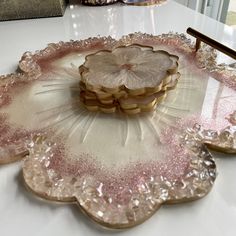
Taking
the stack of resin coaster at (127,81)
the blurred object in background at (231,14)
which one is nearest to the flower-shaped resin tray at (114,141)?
the stack of resin coaster at (127,81)

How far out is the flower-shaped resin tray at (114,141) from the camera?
373 mm

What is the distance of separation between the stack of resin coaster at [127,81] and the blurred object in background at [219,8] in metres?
0.82

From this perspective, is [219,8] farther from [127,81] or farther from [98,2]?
[127,81]

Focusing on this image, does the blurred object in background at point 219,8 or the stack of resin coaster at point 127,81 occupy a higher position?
the stack of resin coaster at point 127,81

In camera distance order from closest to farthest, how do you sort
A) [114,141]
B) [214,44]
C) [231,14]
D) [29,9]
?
[114,141]
[214,44]
[29,9]
[231,14]

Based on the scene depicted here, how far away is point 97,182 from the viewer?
15.3 inches

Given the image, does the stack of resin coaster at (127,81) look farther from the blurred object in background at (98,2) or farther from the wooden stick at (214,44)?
the blurred object in background at (98,2)

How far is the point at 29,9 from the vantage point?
0.98 meters

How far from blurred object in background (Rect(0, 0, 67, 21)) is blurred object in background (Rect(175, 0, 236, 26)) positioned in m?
0.62

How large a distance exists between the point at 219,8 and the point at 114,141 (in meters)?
1.04

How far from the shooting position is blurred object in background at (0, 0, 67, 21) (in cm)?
97

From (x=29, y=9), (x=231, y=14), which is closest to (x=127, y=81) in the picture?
(x=29, y=9)

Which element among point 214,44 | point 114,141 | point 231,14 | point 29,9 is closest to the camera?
point 114,141

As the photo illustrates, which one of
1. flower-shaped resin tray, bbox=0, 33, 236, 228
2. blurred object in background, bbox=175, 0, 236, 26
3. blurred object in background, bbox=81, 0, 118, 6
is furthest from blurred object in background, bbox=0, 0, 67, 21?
blurred object in background, bbox=175, 0, 236, 26
